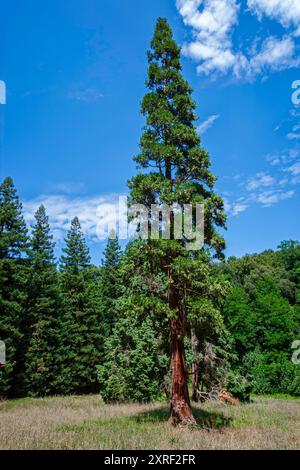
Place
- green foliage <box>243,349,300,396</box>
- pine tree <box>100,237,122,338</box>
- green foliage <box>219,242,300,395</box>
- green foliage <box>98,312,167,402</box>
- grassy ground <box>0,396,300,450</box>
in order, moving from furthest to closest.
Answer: pine tree <box>100,237,122,338</box> < green foliage <box>219,242,300,395</box> < green foliage <box>243,349,300,396</box> < green foliage <box>98,312,167,402</box> < grassy ground <box>0,396,300,450</box>

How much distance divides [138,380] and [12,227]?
729 inches

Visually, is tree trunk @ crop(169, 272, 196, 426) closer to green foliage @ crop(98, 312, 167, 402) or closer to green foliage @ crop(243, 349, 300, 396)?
green foliage @ crop(98, 312, 167, 402)

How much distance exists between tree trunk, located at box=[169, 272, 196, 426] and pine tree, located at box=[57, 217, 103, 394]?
25307 millimetres

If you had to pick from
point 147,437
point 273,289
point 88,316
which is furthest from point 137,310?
point 273,289

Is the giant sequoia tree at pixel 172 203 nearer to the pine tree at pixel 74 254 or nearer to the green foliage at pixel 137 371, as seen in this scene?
the green foliage at pixel 137 371

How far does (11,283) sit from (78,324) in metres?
9.38

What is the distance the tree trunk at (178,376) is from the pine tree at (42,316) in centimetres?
2393

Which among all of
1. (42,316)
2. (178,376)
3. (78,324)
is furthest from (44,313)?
(178,376)

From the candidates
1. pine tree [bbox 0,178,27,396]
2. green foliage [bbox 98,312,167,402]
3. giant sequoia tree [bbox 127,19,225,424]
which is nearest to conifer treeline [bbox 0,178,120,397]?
pine tree [bbox 0,178,27,396]

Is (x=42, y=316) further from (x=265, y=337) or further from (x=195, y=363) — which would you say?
(x=265, y=337)

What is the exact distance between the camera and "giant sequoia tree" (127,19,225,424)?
12625mm

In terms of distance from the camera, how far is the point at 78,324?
128 feet

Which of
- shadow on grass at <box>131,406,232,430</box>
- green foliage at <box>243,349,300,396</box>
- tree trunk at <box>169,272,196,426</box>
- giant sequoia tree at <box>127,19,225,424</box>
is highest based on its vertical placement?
giant sequoia tree at <box>127,19,225,424</box>
